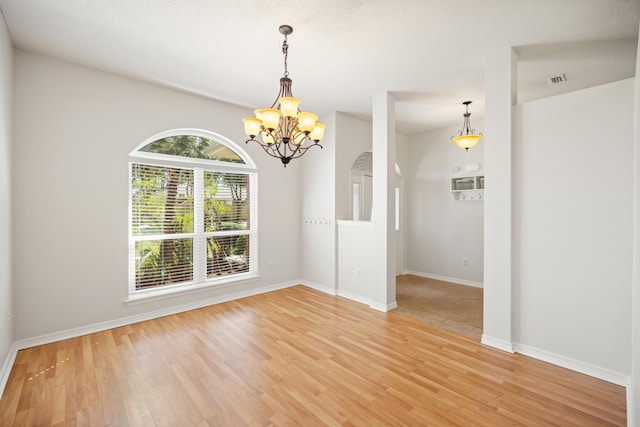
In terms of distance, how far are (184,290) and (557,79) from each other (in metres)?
5.46

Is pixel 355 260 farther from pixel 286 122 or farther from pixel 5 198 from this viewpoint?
pixel 5 198

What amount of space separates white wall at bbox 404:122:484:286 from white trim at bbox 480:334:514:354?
250 cm

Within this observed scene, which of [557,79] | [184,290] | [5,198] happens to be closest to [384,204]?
[557,79]

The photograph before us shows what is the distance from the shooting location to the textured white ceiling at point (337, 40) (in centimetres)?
225

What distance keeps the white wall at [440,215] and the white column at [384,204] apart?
84.8 inches

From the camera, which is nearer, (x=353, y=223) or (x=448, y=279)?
(x=353, y=223)

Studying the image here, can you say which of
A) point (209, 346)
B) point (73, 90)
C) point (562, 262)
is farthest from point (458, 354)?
point (73, 90)

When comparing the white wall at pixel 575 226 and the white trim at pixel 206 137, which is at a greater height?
the white trim at pixel 206 137

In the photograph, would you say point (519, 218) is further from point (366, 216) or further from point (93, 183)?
point (93, 183)

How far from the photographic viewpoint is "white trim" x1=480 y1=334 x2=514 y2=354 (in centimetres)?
280

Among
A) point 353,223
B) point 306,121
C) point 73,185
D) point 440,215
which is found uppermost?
point 306,121

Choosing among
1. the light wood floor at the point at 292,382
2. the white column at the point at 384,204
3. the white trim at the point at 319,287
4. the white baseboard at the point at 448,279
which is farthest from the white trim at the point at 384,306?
the white baseboard at the point at 448,279

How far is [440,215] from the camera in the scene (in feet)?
18.9

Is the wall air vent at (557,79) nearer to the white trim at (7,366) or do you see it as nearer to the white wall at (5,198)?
the white wall at (5,198)
